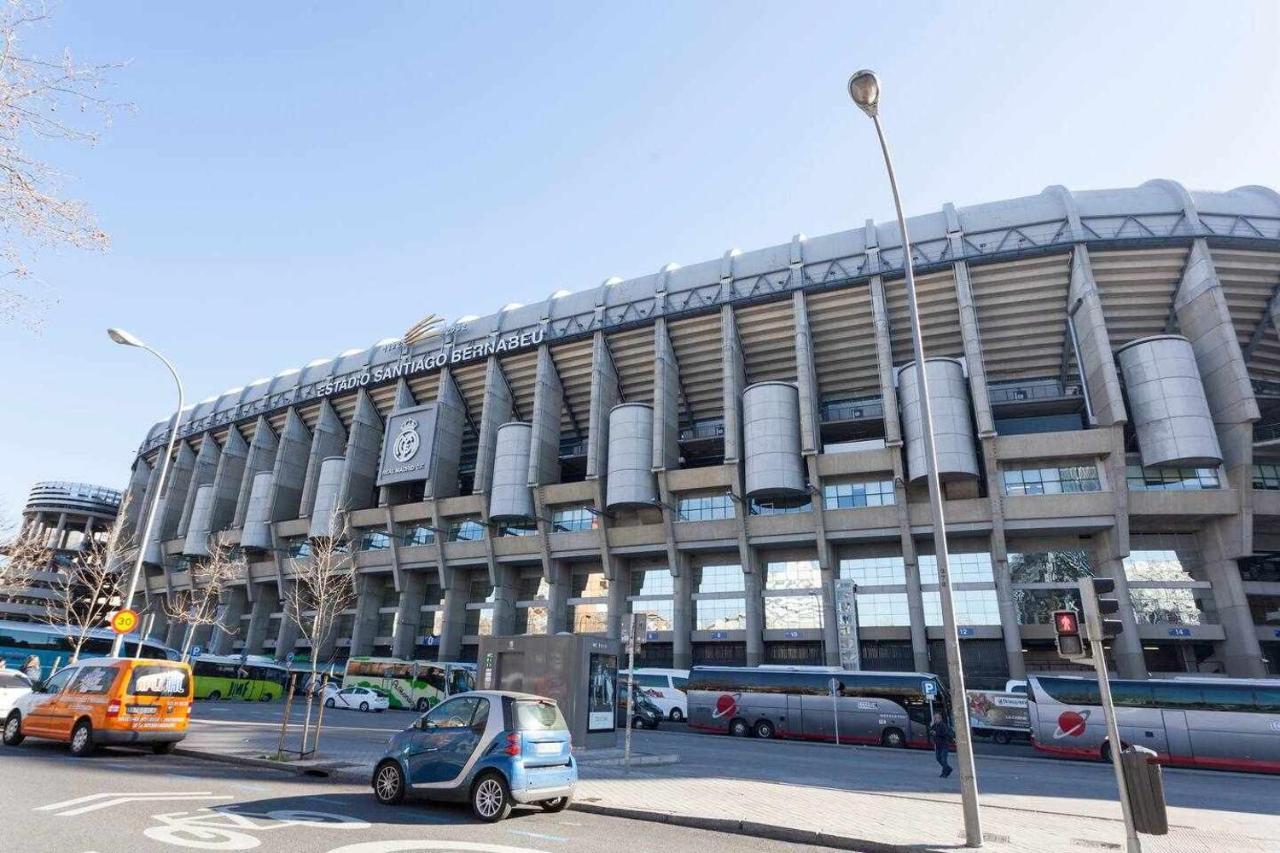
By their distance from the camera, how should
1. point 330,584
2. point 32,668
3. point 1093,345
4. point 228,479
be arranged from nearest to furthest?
point 32,668 → point 1093,345 → point 330,584 → point 228,479

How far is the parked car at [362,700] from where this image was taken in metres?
37.1

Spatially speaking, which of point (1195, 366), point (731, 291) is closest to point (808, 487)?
point (731, 291)

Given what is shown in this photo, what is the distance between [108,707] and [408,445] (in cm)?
3689

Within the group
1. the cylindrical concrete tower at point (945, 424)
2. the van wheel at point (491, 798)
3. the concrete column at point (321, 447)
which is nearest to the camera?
the van wheel at point (491, 798)

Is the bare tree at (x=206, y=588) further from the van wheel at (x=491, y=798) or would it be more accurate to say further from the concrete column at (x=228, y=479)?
the van wheel at (x=491, y=798)

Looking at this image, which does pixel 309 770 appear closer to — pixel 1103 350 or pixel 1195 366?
pixel 1103 350

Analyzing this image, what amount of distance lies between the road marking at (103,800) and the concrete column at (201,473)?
62.0 m

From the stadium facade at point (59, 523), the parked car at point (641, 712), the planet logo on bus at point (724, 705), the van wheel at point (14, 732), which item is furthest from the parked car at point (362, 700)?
the stadium facade at point (59, 523)

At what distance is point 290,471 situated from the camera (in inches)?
2167

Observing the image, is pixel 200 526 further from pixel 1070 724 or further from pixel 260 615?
pixel 1070 724

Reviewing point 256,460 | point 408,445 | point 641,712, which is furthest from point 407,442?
point 641,712

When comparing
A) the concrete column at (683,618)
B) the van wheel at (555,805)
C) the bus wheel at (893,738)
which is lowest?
the bus wheel at (893,738)

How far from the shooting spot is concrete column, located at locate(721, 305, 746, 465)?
37.9 metres

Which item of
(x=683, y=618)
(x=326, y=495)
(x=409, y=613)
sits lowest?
(x=683, y=618)
